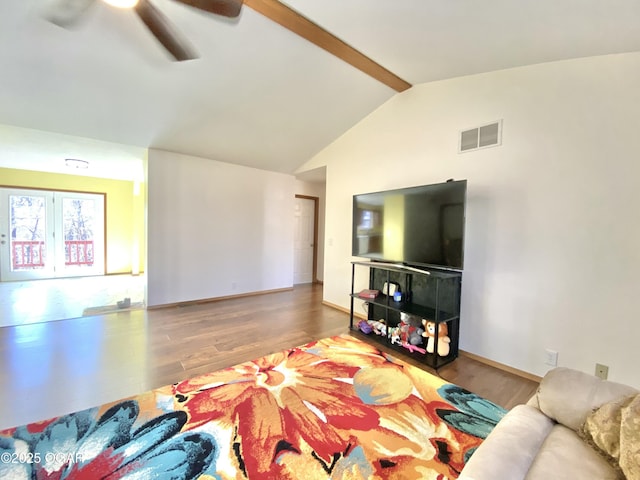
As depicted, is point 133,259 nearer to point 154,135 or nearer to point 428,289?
point 154,135

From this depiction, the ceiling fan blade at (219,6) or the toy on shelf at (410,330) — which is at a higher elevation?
the ceiling fan blade at (219,6)

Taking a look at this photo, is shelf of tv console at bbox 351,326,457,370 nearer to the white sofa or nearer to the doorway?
the white sofa

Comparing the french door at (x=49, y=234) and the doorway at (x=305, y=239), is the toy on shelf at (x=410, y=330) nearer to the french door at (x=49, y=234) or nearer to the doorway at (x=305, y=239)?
the doorway at (x=305, y=239)

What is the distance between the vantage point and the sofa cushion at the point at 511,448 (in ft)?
2.77

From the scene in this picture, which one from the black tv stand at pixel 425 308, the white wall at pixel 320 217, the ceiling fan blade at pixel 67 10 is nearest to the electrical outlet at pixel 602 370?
the black tv stand at pixel 425 308

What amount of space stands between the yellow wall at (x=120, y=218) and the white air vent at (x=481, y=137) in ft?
21.6

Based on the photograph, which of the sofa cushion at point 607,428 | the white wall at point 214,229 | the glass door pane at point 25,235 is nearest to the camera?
the sofa cushion at point 607,428

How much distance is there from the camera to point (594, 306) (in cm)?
206

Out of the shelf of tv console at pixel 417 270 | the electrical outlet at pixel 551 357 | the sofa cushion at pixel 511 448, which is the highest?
the shelf of tv console at pixel 417 270

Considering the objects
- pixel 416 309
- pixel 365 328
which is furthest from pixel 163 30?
pixel 365 328

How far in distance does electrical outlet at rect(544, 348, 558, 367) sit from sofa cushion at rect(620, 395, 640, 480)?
1.58 metres

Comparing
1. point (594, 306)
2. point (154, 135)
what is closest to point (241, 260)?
point (154, 135)

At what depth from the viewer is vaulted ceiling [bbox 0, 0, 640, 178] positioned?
184 centimetres

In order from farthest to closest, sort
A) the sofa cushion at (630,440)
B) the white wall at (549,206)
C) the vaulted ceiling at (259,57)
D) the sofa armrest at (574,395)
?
the white wall at (549,206)
the vaulted ceiling at (259,57)
the sofa armrest at (574,395)
the sofa cushion at (630,440)
